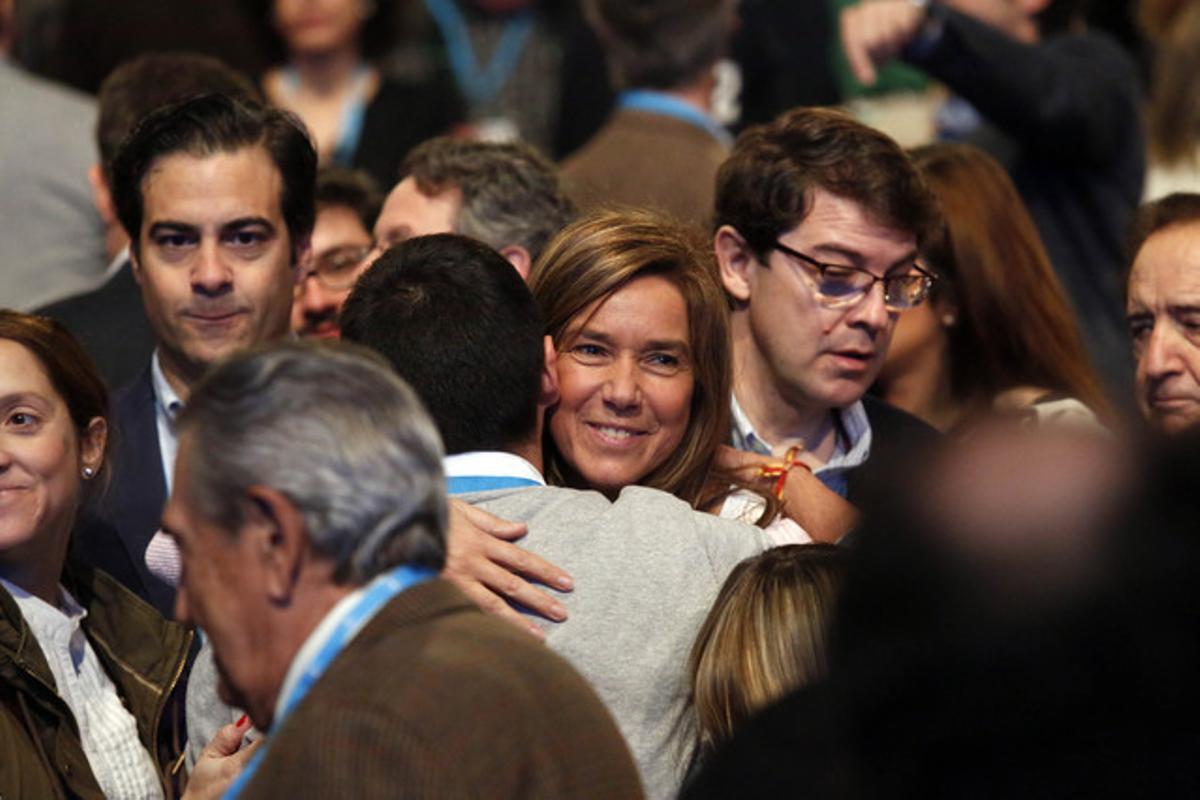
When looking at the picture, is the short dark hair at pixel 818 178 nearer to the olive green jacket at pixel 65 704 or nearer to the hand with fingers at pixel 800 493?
the hand with fingers at pixel 800 493

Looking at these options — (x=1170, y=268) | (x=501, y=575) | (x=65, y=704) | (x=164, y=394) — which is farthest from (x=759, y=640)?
(x=164, y=394)

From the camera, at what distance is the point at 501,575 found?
3.41 meters

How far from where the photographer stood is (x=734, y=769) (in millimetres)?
2354

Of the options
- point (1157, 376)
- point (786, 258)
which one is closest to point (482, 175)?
point (786, 258)

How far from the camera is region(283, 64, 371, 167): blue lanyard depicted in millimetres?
7145

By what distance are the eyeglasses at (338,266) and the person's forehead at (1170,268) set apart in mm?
2037

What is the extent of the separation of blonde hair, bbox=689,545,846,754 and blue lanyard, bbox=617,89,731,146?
2.71 m

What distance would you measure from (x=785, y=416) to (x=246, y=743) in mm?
1555

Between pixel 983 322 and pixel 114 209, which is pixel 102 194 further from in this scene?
pixel 983 322

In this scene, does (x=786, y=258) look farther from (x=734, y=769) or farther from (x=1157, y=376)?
(x=734, y=769)

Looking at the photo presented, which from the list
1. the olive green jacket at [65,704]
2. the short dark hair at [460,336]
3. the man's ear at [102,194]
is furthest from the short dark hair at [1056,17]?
the olive green jacket at [65,704]

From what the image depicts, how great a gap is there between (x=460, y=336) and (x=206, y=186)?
1382 millimetres

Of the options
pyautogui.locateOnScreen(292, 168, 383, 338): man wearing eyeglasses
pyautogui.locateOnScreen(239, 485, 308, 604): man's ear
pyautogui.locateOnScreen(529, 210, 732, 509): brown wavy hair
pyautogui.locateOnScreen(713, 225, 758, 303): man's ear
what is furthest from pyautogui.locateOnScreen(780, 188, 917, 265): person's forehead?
pyautogui.locateOnScreen(239, 485, 308, 604): man's ear

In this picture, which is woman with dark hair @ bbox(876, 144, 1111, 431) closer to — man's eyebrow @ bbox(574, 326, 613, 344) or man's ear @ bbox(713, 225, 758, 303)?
man's ear @ bbox(713, 225, 758, 303)
